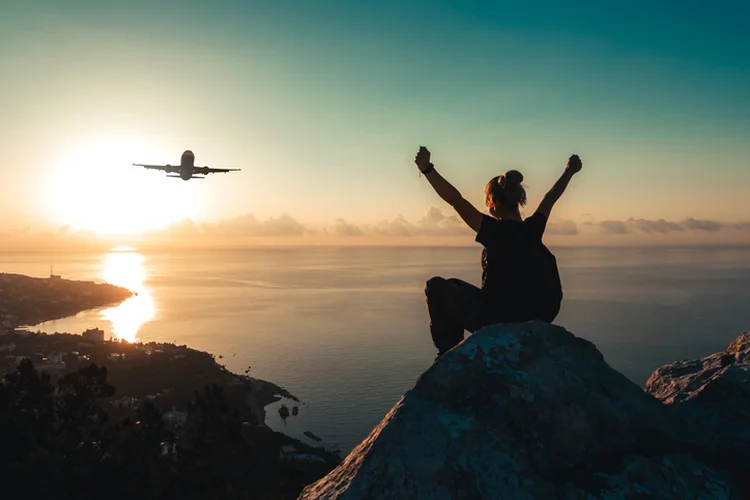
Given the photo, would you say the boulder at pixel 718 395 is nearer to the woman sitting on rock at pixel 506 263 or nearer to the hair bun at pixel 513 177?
the woman sitting on rock at pixel 506 263

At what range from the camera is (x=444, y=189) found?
530 cm

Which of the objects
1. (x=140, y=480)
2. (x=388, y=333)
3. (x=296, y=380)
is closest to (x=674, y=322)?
(x=388, y=333)

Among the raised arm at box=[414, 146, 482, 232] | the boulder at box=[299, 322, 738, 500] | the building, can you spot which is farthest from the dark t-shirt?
the building

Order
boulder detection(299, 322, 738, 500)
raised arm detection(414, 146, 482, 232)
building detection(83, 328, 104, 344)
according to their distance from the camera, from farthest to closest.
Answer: building detection(83, 328, 104, 344) → raised arm detection(414, 146, 482, 232) → boulder detection(299, 322, 738, 500)

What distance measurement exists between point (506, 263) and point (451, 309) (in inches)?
35.5

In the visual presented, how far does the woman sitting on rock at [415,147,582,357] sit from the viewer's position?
5441mm

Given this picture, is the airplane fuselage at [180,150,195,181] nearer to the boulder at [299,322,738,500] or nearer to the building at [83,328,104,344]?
the boulder at [299,322,738,500]

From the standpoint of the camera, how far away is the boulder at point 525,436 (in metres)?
3.63

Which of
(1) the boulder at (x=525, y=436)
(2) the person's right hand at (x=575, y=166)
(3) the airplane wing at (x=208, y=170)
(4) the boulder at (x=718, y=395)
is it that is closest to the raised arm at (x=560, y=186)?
(2) the person's right hand at (x=575, y=166)

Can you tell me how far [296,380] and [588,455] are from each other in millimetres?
110178

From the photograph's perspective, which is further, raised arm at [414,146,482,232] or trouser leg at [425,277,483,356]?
trouser leg at [425,277,483,356]

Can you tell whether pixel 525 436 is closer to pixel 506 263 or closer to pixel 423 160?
pixel 506 263

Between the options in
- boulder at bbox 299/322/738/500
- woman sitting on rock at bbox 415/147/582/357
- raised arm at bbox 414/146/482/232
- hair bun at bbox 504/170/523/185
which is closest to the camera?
boulder at bbox 299/322/738/500

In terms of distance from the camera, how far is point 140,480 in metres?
24.8
